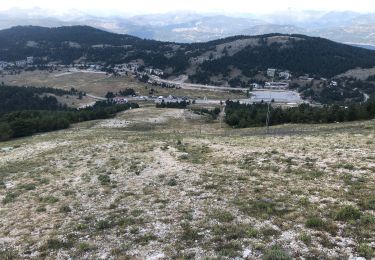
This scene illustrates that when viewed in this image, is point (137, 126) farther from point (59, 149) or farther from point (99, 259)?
point (99, 259)

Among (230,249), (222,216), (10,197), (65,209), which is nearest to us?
(230,249)

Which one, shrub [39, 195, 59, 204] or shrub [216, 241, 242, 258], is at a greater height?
shrub [216, 241, 242, 258]

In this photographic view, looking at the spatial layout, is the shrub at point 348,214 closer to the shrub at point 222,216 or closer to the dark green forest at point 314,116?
the shrub at point 222,216

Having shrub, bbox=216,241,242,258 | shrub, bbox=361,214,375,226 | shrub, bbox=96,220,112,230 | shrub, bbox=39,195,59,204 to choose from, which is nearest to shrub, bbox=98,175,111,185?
shrub, bbox=39,195,59,204

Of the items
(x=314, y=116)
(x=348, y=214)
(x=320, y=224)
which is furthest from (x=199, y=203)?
(x=314, y=116)

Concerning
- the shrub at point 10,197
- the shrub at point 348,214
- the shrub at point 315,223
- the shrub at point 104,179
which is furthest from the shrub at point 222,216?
the shrub at point 10,197

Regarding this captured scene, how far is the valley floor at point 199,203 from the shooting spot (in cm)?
1830

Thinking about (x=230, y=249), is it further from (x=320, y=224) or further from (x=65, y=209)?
(x=65, y=209)

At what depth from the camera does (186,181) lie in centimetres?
2988

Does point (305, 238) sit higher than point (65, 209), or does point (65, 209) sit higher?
point (305, 238)

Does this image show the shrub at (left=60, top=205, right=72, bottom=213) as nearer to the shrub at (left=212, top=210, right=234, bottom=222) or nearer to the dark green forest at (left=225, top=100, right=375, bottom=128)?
the shrub at (left=212, top=210, right=234, bottom=222)

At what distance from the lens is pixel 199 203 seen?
80.3 feet

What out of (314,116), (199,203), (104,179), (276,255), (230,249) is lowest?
(314,116)

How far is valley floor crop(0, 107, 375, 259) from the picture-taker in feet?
60.0
